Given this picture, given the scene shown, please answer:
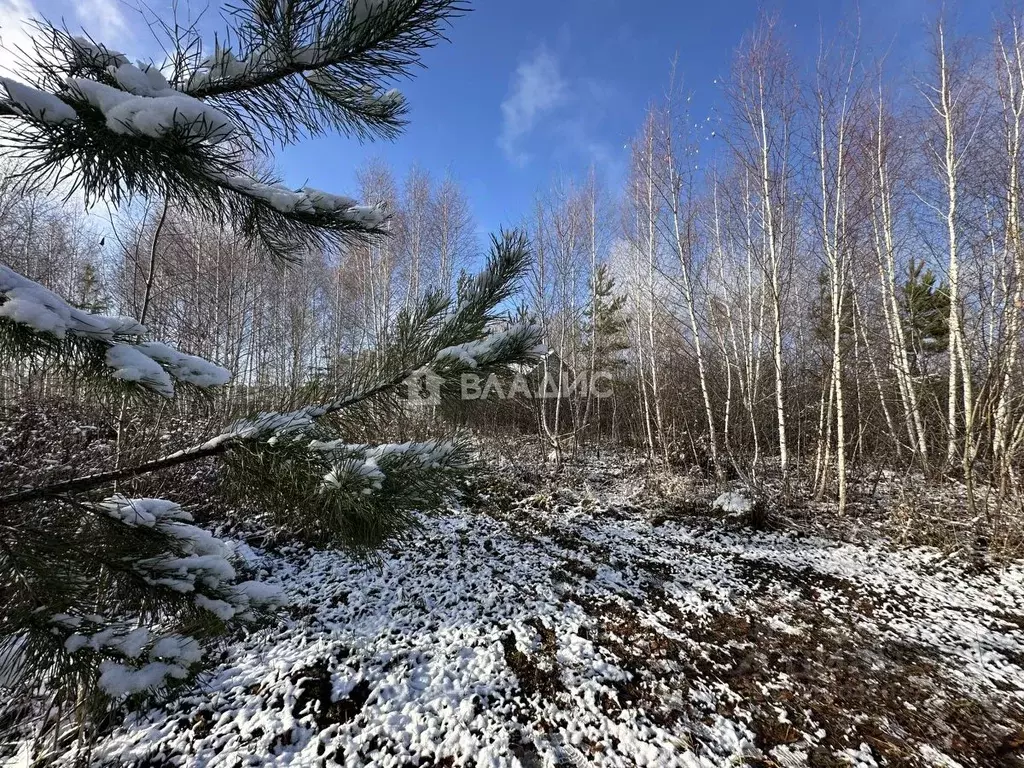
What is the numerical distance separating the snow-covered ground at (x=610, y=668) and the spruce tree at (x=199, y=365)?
490 mm

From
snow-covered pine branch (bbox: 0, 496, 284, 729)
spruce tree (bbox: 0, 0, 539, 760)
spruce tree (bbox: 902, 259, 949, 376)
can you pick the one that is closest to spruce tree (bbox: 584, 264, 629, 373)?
spruce tree (bbox: 902, 259, 949, 376)

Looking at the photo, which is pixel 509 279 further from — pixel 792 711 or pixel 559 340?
pixel 559 340

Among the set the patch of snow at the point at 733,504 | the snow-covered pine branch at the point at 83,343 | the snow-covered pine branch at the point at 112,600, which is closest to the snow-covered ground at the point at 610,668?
the snow-covered pine branch at the point at 112,600

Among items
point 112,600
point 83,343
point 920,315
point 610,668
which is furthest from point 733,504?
point 83,343

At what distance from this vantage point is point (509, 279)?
1178 mm

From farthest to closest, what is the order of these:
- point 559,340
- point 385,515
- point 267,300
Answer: point 267,300, point 559,340, point 385,515

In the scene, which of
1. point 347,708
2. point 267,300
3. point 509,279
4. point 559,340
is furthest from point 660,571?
point 267,300

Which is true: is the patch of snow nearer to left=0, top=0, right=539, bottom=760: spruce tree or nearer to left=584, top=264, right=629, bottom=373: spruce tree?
left=0, top=0, right=539, bottom=760: spruce tree

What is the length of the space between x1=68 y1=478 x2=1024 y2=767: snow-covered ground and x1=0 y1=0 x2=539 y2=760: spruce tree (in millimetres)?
490

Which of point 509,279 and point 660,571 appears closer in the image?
point 509,279

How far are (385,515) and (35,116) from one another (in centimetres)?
88

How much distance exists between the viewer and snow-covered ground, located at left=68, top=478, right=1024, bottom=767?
1838 mm

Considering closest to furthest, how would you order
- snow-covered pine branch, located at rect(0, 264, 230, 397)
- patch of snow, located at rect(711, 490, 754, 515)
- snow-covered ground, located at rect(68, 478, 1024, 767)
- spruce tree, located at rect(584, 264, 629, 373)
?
snow-covered pine branch, located at rect(0, 264, 230, 397)
snow-covered ground, located at rect(68, 478, 1024, 767)
patch of snow, located at rect(711, 490, 754, 515)
spruce tree, located at rect(584, 264, 629, 373)

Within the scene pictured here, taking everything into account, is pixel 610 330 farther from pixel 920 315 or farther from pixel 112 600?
pixel 112 600
